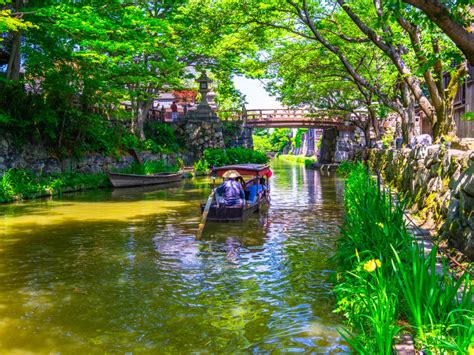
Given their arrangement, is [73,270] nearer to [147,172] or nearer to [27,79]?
[27,79]

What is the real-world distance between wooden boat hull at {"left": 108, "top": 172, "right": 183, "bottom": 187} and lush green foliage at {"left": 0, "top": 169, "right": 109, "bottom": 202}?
0.94m

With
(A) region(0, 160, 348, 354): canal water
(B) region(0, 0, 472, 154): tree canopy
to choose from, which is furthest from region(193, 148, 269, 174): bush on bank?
(A) region(0, 160, 348, 354): canal water

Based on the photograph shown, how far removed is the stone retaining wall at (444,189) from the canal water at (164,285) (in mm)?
2306

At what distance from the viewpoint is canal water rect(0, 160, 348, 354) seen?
5.88 m

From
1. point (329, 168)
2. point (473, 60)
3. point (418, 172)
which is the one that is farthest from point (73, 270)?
point (329, 168)

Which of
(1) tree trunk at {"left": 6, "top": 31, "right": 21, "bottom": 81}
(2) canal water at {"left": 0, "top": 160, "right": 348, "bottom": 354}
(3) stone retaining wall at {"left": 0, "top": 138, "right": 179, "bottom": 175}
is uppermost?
(1) tree trunk at {"left": 6, "top": 31, "right": 21, "bottom": 81}

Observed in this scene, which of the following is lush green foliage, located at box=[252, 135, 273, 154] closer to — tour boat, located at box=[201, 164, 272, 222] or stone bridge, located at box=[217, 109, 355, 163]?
stone bridge, located at box=[217, 109, 355, 163]

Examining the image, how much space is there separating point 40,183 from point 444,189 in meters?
17.9

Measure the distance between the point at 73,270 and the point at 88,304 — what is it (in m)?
2.24

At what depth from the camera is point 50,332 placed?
611cm

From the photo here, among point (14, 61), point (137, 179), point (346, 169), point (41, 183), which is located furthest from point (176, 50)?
point (346, 169)

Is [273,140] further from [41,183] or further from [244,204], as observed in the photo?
[244,204]

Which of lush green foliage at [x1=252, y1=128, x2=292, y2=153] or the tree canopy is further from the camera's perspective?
lush green foliage at [x1=252, y1=128, x2=292, y2=153]

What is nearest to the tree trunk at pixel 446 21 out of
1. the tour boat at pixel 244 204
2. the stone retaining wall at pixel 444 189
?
the stone retaining wall at pixel 444 189
